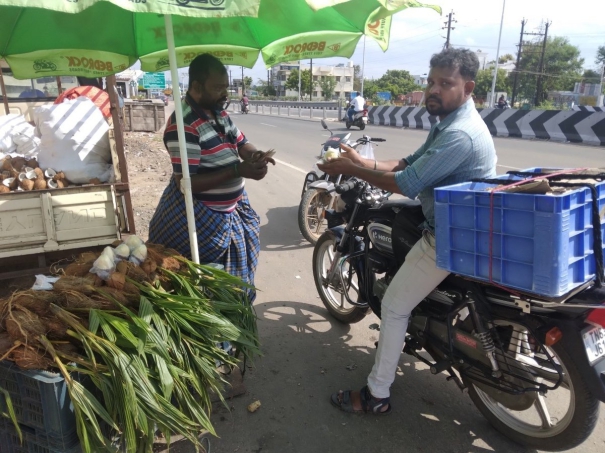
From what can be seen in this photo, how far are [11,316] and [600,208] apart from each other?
2.63 m

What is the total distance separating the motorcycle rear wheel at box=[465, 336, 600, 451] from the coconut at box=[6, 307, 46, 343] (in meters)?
2.23

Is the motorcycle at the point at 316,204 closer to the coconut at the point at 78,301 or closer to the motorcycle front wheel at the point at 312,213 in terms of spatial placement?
the motorcycle front wheel at the point at 312,213

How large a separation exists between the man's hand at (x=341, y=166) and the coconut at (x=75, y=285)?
1.43m

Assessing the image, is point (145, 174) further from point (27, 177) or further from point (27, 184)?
point (27, 184)

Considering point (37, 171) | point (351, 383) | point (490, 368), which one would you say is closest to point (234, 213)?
point (351, 383)

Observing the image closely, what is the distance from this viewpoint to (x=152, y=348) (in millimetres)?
1981

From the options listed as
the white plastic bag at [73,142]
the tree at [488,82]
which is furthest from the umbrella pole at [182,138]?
the tree at [488,82]

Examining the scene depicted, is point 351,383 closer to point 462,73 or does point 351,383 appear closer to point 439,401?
point 439,401

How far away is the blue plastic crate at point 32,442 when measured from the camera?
1.77 meters

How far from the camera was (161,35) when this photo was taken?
3.31m

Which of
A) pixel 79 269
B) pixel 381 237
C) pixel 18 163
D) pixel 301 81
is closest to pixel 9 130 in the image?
pixel 18 163

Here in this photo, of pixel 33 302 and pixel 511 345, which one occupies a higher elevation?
pixel 33 302

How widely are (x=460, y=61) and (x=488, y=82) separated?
235ft

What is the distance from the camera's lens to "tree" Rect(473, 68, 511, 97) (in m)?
65.1
